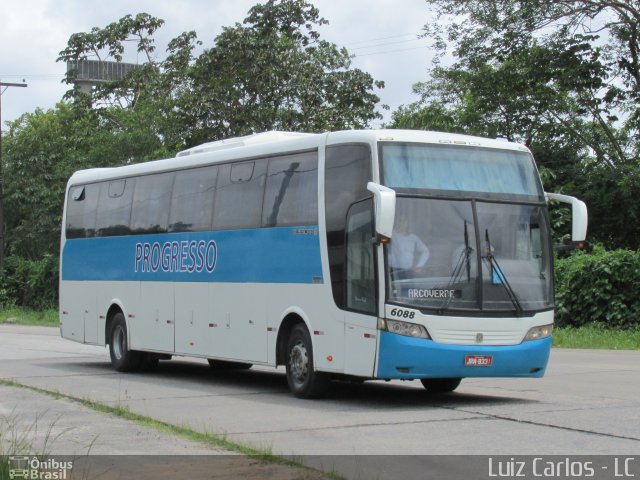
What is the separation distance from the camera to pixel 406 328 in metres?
12.5

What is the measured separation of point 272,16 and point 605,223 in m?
13.4

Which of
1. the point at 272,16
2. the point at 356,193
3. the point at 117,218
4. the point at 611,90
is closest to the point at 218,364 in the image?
the point at 117,218

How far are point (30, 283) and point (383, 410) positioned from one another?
38.9m

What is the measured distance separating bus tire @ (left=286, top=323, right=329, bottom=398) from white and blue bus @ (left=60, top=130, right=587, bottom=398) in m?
0.02

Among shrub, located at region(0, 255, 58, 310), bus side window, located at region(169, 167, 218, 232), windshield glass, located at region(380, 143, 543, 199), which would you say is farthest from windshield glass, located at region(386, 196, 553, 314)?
shrub, located at region(0, 255, 58, 310)

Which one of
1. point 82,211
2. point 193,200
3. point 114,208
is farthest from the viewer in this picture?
point 82,211

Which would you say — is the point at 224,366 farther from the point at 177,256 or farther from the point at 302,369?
the point at 302,369

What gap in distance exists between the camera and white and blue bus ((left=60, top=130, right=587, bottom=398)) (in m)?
12.5

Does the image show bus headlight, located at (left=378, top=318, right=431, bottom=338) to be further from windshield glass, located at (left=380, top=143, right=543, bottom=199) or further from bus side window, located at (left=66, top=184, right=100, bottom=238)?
bus side window, located at (left=66, top=184, right=100, bottom=238)

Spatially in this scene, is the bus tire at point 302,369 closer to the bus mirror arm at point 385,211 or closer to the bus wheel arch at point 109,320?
the bus mirror arm at point 385,211

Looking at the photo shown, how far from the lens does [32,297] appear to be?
163ft

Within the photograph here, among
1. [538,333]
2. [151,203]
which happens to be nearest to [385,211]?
[538,333]

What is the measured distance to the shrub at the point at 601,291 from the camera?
87.3 feet

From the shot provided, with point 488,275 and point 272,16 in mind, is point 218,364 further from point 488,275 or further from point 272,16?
point 272,16
